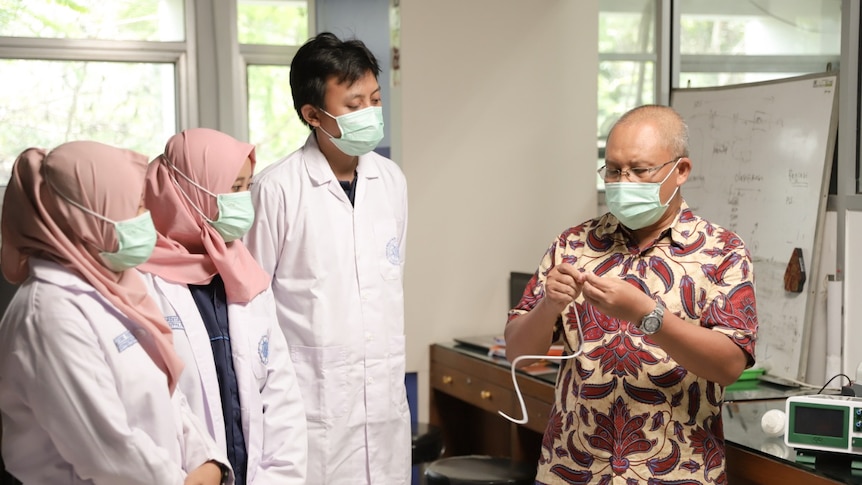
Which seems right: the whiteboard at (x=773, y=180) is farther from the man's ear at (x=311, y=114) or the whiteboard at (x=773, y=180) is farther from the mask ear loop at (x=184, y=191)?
the mask ear loop at (x=184, y=191)

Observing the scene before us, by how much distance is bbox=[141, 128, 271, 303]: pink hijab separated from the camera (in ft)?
6.31

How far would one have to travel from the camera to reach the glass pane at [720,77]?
3.49 m

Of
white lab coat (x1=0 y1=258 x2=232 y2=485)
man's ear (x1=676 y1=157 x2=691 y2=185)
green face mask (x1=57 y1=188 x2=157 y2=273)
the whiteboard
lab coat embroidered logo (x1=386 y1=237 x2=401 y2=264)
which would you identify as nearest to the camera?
white lab coat (x1=0 y1=258 x2=232 y2=485)

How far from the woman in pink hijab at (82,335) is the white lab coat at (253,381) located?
7.1 inches

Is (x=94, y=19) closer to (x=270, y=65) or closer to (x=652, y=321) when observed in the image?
(x=270, y=65)

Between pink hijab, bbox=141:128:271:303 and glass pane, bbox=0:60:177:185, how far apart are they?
8.47ft

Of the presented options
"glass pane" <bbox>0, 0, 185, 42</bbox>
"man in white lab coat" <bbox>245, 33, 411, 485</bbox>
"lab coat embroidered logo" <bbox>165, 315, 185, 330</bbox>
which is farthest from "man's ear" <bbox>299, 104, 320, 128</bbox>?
"glass pane" <bbox>0, 0, 185, 42</bbox>

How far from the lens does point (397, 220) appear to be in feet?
8.64

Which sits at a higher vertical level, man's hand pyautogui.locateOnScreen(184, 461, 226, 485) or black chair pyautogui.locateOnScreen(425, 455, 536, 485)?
man's hand pyautogui.locateOnScreen(184, 461, 226, 485)

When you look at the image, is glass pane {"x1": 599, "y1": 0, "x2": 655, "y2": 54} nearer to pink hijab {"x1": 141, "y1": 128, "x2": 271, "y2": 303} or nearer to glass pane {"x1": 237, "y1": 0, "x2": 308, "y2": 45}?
glass pane {"x1": 237, "y1": 0, "x2": 308, "y2": 45}

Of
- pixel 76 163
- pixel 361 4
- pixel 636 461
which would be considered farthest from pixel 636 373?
pixel 361 4

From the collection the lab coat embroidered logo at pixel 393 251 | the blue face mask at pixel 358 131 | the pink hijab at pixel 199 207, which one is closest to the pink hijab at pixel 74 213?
the pink hijab at pixel 199 207

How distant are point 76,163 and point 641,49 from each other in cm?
500

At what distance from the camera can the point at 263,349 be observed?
197 centimetres
